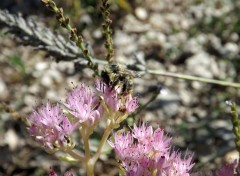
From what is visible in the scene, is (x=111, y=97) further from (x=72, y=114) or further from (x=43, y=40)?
(x=43, y=40)

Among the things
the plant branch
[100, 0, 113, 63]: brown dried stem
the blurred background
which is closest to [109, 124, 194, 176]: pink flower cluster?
[100, 0, 113, 63]: brown dried stem

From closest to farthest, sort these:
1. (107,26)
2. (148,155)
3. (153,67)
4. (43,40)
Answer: (148,155), (107,26), (43,40), (153,67)

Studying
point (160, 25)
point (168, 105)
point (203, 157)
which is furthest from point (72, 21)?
point (203, 157)

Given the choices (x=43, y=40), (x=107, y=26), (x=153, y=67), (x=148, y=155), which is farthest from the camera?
(x=153, y=67)

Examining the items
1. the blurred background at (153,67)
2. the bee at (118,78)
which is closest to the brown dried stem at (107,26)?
the bee at (118,78)

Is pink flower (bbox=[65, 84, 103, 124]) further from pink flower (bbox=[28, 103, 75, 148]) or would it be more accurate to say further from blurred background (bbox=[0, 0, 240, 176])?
blurred background (bbox=[0, 0, 240, 176])

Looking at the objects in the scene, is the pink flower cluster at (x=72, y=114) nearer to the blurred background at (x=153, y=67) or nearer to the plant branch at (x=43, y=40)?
the plant branch at (x=43, y=40)

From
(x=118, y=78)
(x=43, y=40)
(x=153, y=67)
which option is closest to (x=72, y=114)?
(x=118, y=78)

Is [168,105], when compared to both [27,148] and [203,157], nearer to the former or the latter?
[203,157]
